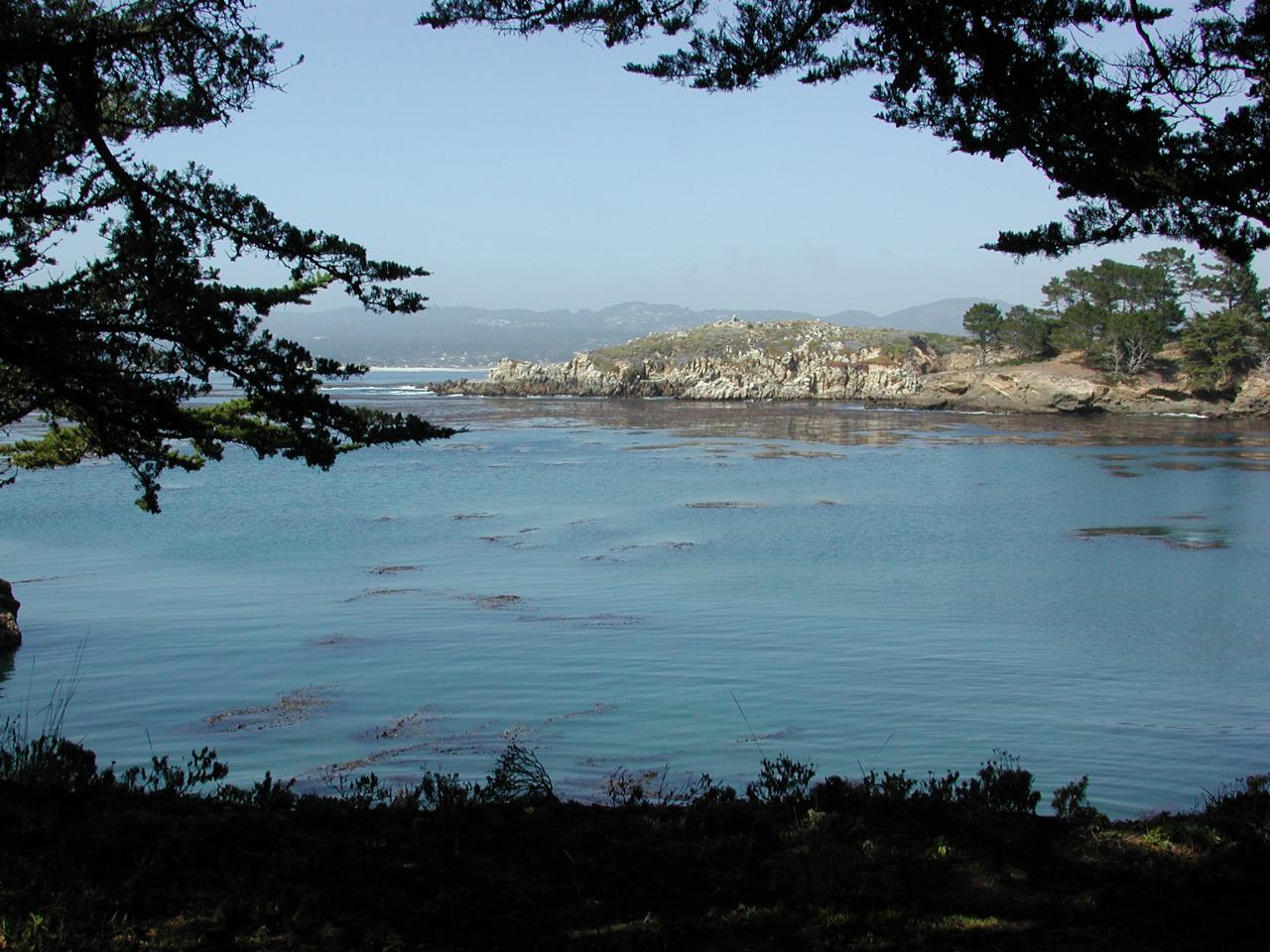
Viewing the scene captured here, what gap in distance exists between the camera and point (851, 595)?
17828mm

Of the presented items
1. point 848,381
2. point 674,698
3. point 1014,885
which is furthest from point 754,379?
point 1014,885

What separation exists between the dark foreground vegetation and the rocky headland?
228ft

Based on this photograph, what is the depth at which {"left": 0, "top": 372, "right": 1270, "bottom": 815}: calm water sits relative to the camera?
9.63m

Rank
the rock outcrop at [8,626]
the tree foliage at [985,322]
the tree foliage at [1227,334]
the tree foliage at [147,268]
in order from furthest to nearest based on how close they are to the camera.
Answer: the tree foliage at [985,322]
the tree foliage at [1227,334]
the rock outcrop at [8,626]
the tree foliage at [147,268]

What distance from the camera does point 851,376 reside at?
9350 cm

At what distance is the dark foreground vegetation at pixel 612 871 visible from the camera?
4.19m

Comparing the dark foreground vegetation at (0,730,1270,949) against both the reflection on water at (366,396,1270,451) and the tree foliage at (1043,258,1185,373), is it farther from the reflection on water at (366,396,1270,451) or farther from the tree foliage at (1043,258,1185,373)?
the tree foliage at (1043,258,1185,373)

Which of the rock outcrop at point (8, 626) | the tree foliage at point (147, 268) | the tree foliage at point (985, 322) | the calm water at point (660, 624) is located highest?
the tree foliage at point (985, 322)

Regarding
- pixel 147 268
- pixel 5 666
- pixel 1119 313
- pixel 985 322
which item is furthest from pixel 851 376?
pixel 147 268

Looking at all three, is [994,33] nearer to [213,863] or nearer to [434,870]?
[434,870]

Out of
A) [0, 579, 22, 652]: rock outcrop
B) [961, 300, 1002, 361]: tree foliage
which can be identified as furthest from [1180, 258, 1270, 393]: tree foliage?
[0, 579, 22, 652]: rock outcrop

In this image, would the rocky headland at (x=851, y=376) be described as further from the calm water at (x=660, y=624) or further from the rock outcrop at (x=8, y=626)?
the rock outcrop at (x=8, y=626)

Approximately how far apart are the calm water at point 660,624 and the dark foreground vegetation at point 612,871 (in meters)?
2.70

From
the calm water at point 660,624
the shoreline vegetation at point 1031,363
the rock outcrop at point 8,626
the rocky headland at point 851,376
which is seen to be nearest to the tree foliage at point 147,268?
the calm water at point 660,624
